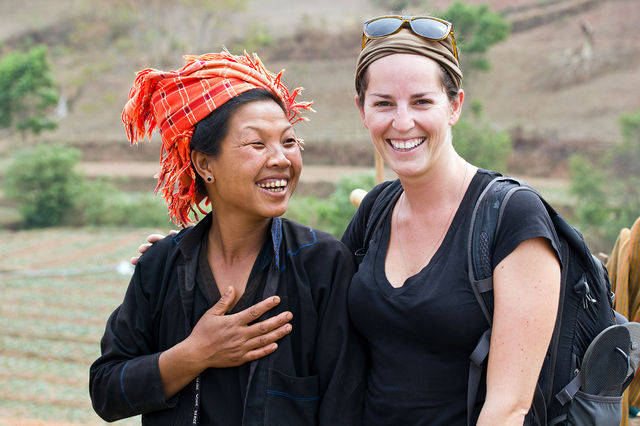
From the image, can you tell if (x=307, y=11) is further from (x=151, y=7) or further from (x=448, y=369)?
(x=448, y=369)

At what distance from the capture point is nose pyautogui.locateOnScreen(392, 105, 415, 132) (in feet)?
5.32

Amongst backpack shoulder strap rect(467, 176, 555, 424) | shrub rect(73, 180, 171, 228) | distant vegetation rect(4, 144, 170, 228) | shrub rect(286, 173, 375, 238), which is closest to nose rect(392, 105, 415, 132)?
backpack shoulder strap rect(467, 176, 555, 424)

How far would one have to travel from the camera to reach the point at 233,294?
5.73ft

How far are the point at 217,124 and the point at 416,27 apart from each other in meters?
0.56

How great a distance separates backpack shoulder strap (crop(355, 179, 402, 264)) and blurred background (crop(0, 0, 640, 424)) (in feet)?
1.58

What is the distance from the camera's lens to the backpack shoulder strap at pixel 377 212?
1887 millimetres

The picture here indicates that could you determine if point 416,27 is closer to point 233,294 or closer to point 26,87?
point 233,294

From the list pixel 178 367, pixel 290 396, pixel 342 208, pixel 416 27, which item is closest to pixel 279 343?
pixel 290 396

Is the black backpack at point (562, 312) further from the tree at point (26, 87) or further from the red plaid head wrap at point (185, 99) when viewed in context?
the tree at point (26, 87)

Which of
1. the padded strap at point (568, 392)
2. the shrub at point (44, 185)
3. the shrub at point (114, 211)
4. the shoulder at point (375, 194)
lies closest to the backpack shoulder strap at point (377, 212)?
the shoulder at point (375, 194)

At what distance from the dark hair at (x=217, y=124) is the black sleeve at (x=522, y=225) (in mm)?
708

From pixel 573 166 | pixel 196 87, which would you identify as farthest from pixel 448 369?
pixel 573 166

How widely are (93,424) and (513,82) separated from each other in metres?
17.3

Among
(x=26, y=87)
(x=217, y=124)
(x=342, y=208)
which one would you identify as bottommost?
(x=342, y=208)
